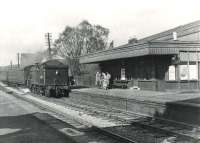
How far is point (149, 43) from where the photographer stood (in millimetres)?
23109

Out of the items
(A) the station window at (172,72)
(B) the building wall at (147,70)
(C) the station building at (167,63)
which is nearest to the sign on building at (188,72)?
(C) the station building at (167,63)

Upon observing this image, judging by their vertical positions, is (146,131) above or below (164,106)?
below

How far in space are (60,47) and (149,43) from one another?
35.4m

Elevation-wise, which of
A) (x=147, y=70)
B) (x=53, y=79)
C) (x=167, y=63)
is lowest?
(x=53, y=79)

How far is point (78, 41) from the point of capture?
182 ft

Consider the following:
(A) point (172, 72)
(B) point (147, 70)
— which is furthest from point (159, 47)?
(B) point (147, 70)

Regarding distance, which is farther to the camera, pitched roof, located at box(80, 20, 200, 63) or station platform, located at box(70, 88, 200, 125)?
pitched roof, located at box(80, 20, 200, 63)

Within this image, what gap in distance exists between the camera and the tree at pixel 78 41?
55375 mm

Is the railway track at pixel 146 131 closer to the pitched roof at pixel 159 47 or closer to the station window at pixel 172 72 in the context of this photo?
the pitched roof at pixel 159 47

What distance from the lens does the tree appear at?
55375 millimetres

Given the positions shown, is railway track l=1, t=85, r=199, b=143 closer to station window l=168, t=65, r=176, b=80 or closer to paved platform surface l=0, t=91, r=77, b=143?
paved platform surface l=0, t=91, r=77, b=143

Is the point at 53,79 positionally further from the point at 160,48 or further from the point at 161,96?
the point at 161,96

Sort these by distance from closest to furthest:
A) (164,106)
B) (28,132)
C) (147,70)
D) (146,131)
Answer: (146,131)
(28,132)
(164,106)
(147,70)

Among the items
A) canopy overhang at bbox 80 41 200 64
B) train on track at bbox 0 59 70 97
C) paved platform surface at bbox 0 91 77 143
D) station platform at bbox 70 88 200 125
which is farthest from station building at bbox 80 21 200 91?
paved platform surface at bbox 0 91 77 143
